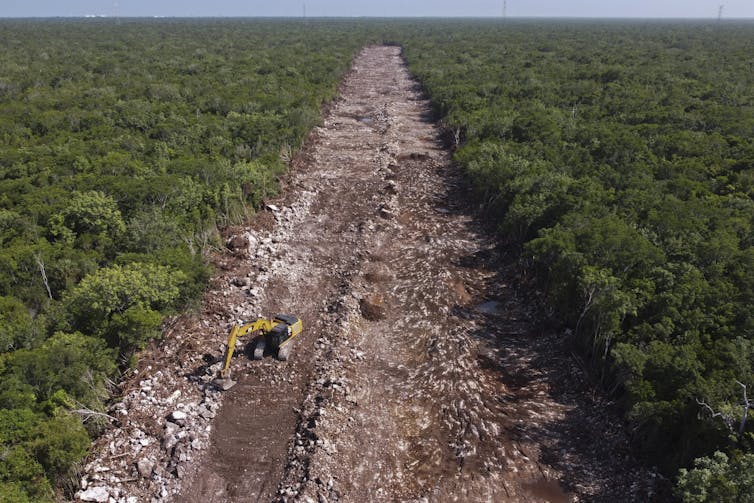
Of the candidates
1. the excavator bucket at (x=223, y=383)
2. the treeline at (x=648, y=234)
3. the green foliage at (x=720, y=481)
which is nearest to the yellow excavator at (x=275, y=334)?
the excavator bucket at (x=223, y=383)

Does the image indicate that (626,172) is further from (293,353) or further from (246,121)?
(246,121)

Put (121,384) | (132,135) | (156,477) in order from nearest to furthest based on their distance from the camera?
1. (156,477)
2. (121,384)
3. (132,135)

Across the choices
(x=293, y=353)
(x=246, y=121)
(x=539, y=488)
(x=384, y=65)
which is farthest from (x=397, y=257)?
(x=384, y=65)

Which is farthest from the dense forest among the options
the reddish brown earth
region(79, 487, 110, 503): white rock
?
the reddish brown earth

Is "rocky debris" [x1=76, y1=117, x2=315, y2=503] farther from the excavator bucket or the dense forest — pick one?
the dense forest

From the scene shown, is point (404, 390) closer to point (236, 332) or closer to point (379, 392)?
point (379, 392)

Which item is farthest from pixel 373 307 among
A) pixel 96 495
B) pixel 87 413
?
pixel 96 495
